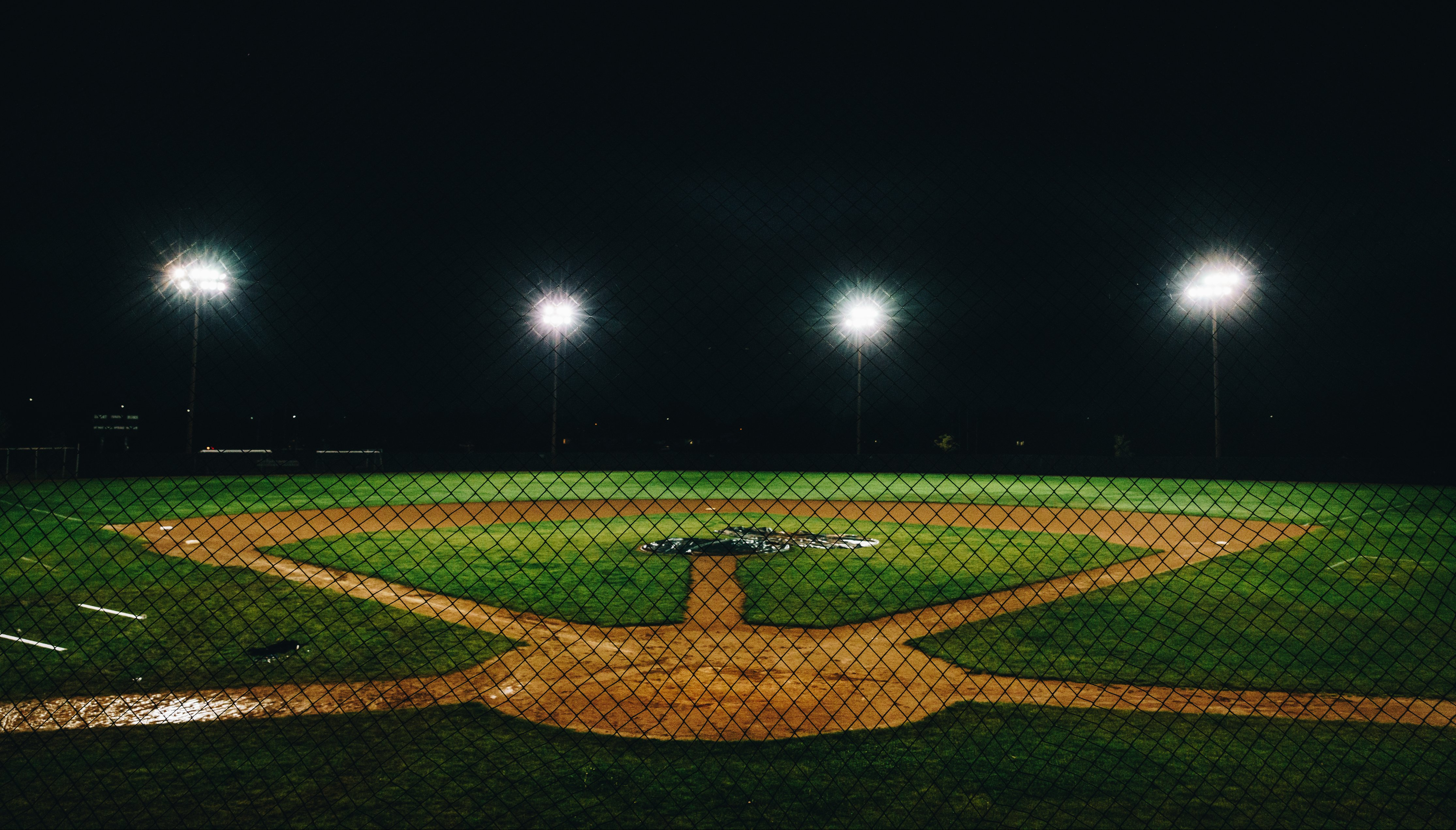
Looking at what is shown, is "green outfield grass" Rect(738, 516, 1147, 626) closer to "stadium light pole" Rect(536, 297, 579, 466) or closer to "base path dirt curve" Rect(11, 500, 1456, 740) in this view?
"base path dirt curve" Rect(11, 500, 1456, 740)

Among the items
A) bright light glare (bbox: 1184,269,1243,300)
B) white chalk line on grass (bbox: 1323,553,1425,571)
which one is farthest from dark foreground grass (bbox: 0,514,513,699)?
bright light glare (bbox: 1184,269,1243,300)

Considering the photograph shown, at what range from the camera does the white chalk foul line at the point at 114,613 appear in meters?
6.76

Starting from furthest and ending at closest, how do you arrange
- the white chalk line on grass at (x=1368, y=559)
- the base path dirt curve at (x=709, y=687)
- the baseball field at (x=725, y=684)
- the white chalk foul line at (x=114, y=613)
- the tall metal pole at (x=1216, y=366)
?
the white chalk line on grass at (x=1368, y=559) → the tall metal pole at (x=1216, y=366) → the white chalk foul line at (x=114, y=613) → the base path dirt curve at (x=709, y=687) → the baseball field at (x=725, y=684)

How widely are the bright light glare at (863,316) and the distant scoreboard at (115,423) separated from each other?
90.8 feet

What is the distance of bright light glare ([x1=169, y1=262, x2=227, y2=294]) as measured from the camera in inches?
277

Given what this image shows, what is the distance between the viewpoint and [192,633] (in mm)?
6258

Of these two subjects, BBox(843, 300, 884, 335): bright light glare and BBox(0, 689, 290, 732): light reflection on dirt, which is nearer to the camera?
BBox(0, 689, 290, 732): light reflection on dirt

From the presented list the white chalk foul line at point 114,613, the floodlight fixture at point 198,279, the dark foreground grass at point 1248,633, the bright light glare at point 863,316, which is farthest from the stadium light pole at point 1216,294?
the white chalk foul line at point 114,613

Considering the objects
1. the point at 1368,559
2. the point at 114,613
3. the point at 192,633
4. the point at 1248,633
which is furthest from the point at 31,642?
the point at 1368,559

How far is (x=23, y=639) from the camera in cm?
589

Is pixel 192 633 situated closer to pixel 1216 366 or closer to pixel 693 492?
pixel 1216 366

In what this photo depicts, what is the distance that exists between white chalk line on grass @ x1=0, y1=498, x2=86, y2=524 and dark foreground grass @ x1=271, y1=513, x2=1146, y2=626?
6.39 metres

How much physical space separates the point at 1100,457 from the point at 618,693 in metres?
29.7

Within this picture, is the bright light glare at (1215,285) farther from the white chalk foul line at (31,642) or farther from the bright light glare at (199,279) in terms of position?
the white chalk foul line at (31,642)
